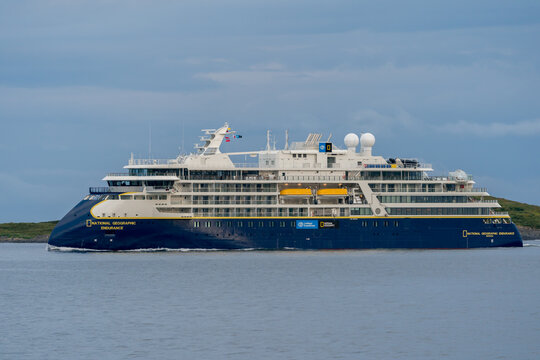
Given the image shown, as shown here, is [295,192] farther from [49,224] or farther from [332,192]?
[49,224]

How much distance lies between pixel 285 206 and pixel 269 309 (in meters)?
42.2

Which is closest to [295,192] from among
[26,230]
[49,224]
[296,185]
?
[296,185]

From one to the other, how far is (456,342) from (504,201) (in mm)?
158632

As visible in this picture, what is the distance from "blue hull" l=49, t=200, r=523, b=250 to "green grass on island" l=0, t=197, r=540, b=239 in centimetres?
6740

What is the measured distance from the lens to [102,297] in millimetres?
53812

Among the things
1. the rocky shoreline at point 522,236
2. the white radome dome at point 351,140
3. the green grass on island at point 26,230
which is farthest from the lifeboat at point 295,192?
the green grass on island at point 26,230

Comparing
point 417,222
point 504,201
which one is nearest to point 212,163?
point 417,222

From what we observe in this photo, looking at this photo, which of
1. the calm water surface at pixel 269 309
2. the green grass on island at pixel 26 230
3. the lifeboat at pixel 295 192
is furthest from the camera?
the green grass on island at pixel 26 230

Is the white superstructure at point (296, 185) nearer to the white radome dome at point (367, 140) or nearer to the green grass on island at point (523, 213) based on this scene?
the white radome dome at point (367, 140)

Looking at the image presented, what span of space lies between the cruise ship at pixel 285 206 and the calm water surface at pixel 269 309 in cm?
843

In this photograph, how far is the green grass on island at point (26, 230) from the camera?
152m

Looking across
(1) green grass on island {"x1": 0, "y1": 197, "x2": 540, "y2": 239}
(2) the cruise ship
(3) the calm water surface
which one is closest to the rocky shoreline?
(1) green grass on island {"x1": 0, "y1": 197, "x2": 540, "y2": 239}

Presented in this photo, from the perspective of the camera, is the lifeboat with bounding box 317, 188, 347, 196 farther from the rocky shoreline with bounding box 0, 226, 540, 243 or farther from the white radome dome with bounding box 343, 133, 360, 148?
the rocky shoreline with bounding box 0, 226, 540, 243

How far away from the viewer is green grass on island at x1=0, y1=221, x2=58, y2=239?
5977 inches
